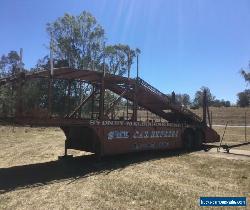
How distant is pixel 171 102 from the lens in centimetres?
2358

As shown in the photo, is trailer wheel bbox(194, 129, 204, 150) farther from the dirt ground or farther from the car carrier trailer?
the dirt ground

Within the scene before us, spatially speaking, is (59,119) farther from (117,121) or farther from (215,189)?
(215,189)

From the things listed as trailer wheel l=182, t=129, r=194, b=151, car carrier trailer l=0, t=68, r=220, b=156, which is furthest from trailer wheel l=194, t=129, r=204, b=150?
trailer wheel l=182, t=129, r=194, b=151

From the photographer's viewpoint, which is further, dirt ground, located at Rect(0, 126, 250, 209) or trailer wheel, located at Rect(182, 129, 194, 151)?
trailer wheel, located at Rect(182, 129, 194, 151)

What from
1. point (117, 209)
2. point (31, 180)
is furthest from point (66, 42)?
point (117, 209)

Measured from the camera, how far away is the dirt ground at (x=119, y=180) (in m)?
11.0

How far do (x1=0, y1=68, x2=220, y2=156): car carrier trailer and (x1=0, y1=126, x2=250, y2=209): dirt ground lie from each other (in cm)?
91

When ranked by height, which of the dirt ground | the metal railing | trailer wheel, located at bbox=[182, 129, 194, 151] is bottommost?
the dirt ground

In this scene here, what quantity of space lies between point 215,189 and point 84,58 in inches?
1898

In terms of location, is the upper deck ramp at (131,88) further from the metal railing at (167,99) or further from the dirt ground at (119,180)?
the dirt ground at (119,180)

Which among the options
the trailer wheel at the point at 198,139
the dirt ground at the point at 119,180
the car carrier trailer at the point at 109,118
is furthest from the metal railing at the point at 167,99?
the dirt ground at the point at 119,180

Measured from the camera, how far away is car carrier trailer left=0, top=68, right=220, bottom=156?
15578 millimetres

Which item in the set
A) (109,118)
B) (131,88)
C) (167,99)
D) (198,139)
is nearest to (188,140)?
(198,139)

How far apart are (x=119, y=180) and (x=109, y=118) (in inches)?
221
